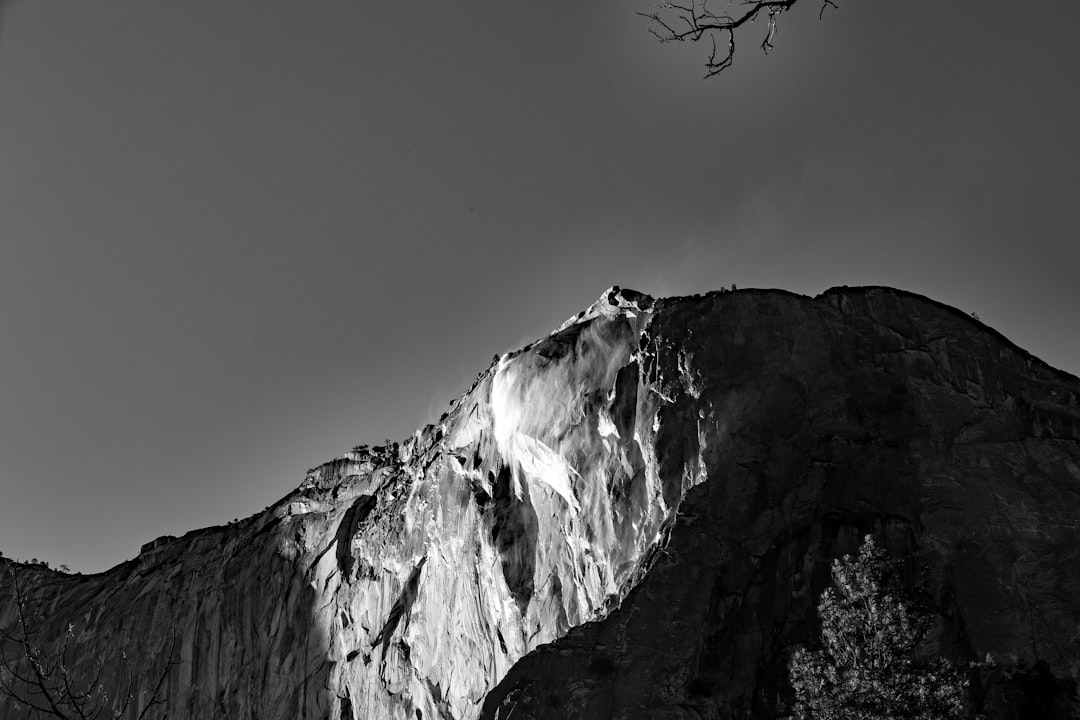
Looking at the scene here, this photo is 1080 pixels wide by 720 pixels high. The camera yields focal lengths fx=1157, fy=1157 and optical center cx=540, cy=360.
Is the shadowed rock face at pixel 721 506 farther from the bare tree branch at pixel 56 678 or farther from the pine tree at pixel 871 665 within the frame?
the bare tree branch at pixel 56 678

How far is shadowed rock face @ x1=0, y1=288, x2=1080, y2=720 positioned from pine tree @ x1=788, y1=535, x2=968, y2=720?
11.6 feet

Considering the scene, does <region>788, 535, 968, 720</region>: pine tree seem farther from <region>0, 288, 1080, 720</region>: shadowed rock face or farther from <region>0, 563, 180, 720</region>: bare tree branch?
<region>0, 563, 180, 720</region>: bare tree branch

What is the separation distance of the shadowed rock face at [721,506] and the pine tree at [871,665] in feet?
11.6

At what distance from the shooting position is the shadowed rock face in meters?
26.3

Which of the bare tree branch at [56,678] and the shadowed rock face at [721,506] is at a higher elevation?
the shadowed rock face at [721,506]

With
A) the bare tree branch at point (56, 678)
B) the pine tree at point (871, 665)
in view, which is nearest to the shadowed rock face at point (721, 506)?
the pine tree at point (871, 665)

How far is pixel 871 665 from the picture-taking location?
2128 cm

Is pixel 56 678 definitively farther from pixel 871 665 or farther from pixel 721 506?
pixel 721 506

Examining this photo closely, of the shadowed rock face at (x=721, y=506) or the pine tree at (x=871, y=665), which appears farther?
the shadowed rock face at (x=721, y=506)

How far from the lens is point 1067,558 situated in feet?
87.1

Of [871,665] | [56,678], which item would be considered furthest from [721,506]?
[56,678]

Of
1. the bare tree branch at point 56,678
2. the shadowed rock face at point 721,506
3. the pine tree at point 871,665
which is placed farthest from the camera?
the shadowed rock face at point 721,506

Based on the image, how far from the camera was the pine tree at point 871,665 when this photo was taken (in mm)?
20672

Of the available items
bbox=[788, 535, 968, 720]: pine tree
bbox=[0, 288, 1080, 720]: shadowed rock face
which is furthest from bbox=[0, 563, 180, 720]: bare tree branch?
bbox=[788, 535, 968, 720]: pine tree
